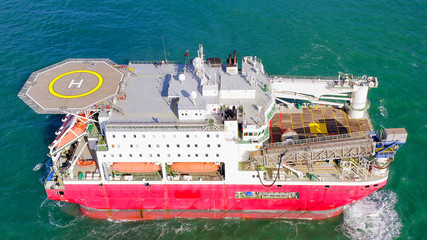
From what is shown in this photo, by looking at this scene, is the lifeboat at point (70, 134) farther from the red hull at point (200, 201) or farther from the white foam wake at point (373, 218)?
the white foam wake at point (373, 218)

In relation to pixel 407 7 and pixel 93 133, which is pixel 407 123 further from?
pixel 93 133

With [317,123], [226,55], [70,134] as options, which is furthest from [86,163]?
[226,55]

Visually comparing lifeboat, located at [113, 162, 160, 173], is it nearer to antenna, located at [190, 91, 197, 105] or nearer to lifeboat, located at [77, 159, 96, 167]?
lifeboat, located at [77, 159, 96, 167]

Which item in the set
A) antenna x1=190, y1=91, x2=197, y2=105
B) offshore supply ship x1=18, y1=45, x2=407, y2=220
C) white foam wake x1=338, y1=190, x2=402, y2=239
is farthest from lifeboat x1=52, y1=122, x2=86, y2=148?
white foam wake x1=338, y1=190, x2=402, y2=239

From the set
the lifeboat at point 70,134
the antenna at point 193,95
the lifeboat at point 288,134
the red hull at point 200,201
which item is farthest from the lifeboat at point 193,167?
the lifeboat at point 70,134

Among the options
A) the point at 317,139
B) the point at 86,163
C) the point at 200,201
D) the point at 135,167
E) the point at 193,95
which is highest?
the point at 193,95

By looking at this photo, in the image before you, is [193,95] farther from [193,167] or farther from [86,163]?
[86,163]
